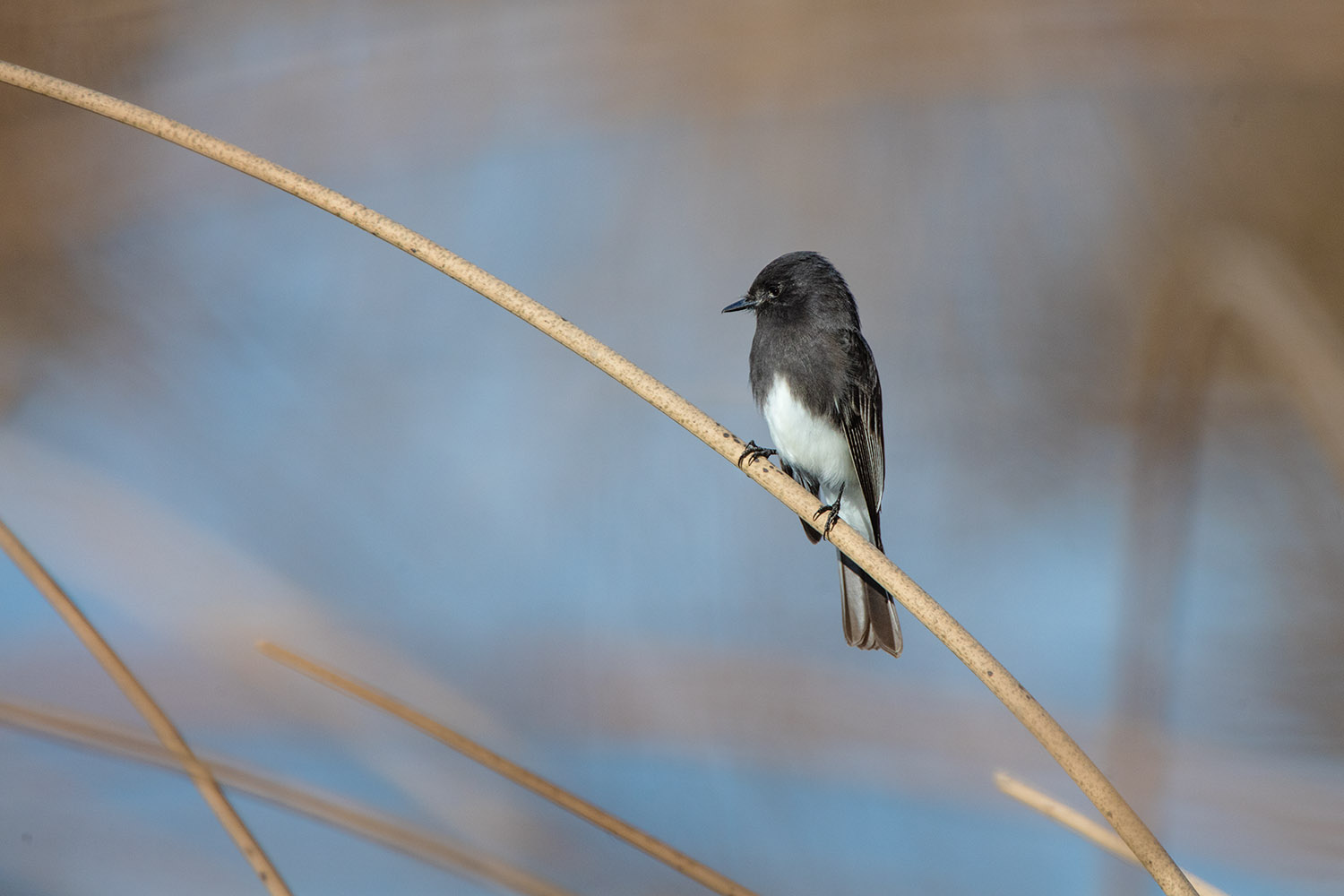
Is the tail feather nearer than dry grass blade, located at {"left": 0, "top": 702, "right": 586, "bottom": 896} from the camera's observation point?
No

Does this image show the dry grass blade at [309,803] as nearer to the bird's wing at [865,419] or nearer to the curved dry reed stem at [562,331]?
the curved dry reed stem at [562,331]

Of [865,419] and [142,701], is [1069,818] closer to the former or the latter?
[142,701]

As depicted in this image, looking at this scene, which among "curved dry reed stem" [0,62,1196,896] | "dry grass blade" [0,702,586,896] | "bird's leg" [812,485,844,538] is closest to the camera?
"curved dry reed stem" [0,62,1196,896]

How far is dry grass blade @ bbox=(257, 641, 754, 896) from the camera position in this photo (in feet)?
2.35

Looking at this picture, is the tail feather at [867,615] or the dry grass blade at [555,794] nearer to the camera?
the dry grass blade at [555,794]

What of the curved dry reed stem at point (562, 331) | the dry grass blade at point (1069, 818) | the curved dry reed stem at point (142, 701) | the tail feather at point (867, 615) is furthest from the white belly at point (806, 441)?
the curved dry reed stem at point (142, 701)

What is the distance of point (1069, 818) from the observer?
0.78 meters

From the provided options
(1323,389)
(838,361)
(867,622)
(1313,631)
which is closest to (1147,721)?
(867,622)

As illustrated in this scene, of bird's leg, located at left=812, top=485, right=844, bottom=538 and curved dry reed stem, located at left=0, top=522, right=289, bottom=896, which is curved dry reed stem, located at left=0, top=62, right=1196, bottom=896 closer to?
bird's leg, located at left=812, top=485, right=844, bottom=538

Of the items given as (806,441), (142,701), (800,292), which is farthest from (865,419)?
(142,701)

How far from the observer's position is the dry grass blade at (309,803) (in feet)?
2.82

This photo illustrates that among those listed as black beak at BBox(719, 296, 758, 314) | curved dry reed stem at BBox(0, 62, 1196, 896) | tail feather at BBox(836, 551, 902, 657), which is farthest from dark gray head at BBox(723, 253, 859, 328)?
curved dry reed stem at BBox(0, 62, 1196, 896)

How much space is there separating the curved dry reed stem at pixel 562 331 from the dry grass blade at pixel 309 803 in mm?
495

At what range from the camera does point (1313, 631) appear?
96.1 inches
